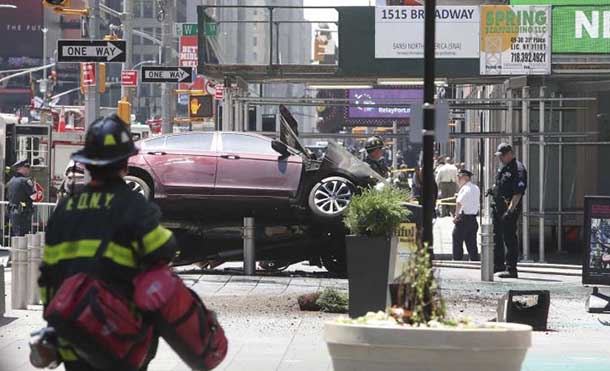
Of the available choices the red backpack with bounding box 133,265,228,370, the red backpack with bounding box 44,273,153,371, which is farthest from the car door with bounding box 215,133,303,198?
the red backpack with bounding box 44,273,153,371

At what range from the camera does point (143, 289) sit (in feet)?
15.4

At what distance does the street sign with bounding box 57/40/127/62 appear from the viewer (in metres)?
14.4

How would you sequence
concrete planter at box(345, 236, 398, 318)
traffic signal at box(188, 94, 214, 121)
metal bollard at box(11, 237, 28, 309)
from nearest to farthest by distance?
concrete planter at box(345, 236, 398, 318) → metal bollard at box(11, 237, 28, 309) → traffic signal at box(188, 94, 214, 121)

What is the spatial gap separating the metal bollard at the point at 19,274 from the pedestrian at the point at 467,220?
9056 millimetres

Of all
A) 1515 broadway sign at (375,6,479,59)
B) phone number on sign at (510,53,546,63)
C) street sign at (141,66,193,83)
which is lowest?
street sign at (141,66,193,83)

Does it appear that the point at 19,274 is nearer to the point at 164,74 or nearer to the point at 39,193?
the point at 164,74

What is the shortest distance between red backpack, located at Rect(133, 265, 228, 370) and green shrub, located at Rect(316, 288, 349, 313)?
24.6ft

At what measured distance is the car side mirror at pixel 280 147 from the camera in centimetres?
1573

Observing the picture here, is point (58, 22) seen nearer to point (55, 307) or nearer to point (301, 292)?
point (301, 292)

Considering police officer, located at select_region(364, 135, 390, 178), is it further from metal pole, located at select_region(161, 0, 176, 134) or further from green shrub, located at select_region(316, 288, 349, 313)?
metal pole, located at select_region(161, 0, 176, 134)

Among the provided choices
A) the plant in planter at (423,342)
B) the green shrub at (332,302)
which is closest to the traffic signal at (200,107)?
the green shrub at (332,302)

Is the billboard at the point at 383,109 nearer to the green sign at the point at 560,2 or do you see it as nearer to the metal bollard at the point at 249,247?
the green sign at the point at 560,2

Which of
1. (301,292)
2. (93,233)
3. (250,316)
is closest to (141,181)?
(301,292)

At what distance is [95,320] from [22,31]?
128738 millimetres
